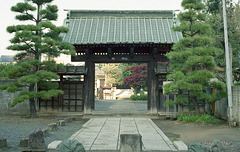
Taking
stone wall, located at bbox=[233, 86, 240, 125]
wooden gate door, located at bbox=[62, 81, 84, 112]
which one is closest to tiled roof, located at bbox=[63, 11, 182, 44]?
wooden gate door, located at bbox=[62, 81, 84, 112]

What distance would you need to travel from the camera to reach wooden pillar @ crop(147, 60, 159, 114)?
1455cm

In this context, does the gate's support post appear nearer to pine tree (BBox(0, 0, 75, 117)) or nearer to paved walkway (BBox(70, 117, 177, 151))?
pine tree (BBox(0, 0, 75, 117))

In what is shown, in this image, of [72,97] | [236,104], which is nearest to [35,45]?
[72,97]

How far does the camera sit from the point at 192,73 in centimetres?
1177

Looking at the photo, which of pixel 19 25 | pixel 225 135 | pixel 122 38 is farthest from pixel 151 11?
pixel 225 135

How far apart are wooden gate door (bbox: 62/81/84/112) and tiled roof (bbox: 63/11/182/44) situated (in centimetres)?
272

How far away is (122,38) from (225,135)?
823cm

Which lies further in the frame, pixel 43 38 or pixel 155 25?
pixel 155 25

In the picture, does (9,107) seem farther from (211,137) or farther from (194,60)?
(211,137)

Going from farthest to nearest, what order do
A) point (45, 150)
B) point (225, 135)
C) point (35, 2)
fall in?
1. point (35, 2)
2. point (225, 135)
3. point (45, 150)

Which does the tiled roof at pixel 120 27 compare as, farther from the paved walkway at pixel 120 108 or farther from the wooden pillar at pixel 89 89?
the paved walkway at pixel 120 108

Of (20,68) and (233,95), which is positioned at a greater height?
(20,68)

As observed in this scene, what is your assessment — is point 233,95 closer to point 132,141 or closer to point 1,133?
point 132,141

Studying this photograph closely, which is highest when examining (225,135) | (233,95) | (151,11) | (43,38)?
(151,11)
